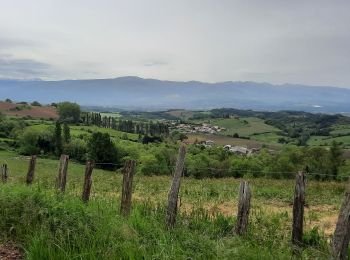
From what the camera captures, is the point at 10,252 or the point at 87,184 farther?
the point at 87,184

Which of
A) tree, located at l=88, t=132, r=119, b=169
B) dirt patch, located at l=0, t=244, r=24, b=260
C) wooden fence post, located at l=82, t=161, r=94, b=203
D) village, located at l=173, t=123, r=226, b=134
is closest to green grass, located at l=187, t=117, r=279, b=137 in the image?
village, located at l=173, t=123, r=226, b=134

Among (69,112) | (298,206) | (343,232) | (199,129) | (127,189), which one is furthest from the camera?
(69,112)

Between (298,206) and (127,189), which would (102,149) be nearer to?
(127,189)

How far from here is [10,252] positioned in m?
6.23

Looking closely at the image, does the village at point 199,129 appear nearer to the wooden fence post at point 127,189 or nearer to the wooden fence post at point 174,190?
the wooden fence post at point 127,189

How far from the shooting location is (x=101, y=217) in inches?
271

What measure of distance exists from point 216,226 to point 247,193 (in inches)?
49.2

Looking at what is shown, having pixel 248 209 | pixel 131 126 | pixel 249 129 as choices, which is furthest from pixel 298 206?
pixel 249 129

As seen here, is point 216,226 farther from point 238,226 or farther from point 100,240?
point 100,240

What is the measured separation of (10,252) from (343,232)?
189 inches

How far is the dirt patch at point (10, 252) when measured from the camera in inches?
239

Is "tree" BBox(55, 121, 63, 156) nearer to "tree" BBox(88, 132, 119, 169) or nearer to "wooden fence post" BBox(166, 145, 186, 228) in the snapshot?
"tree" BBox(88, 132, 119, 169)

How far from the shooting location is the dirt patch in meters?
6.06

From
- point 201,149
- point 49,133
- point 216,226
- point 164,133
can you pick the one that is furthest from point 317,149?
point 164,133
